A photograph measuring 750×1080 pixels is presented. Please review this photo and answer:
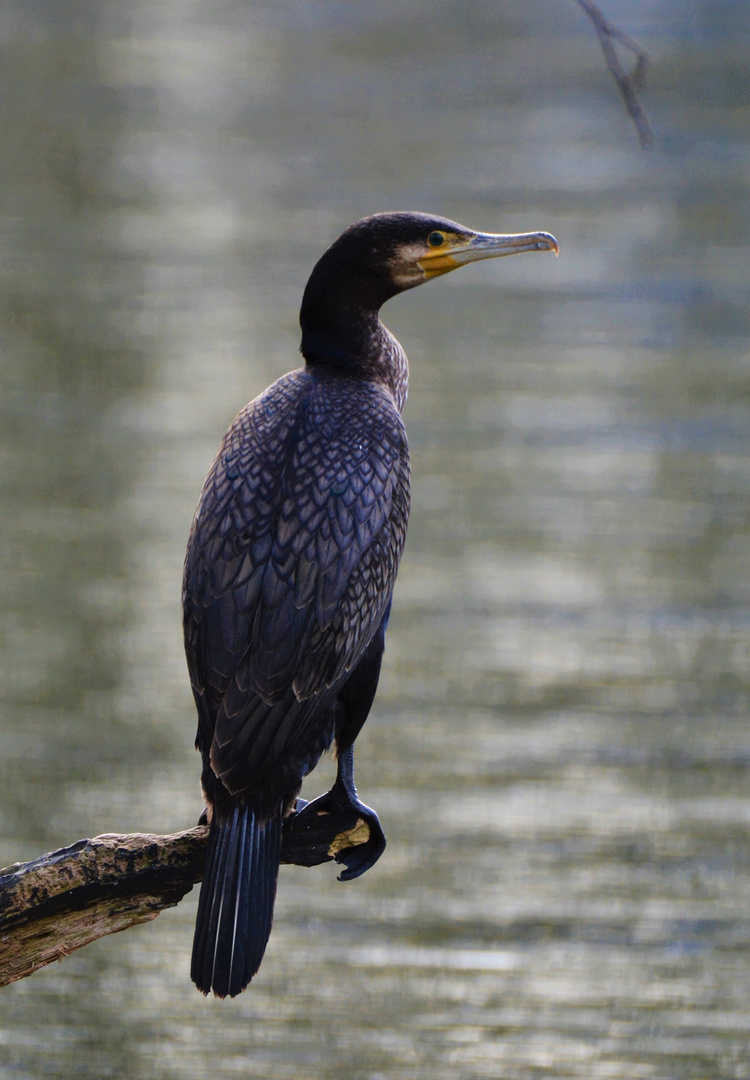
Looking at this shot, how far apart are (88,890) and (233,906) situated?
340 millimetres

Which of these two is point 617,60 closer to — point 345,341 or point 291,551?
point 291,551

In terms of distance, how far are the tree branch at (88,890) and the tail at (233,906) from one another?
0.52 ft

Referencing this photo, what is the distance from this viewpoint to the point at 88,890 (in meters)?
3.38

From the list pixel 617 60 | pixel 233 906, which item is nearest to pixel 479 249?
pixel 617 60

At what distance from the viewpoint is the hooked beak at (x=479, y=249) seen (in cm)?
374

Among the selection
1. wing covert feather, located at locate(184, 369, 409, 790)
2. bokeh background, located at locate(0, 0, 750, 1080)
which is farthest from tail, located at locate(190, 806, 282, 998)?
bokeh background, located at locate(0, 0, 750, 1080)

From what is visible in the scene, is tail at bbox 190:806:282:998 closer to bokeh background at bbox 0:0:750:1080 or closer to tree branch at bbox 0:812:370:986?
tree branch at bbox 0:812:370:986

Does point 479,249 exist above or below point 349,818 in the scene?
above

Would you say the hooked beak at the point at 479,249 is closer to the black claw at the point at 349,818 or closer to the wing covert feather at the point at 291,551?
the wing covert feather at the point at 291,551

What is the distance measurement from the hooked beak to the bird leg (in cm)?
103

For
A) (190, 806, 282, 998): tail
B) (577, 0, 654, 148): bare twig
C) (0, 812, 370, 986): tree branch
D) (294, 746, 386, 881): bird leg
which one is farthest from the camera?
(294, 746, 386, 881): bird leg

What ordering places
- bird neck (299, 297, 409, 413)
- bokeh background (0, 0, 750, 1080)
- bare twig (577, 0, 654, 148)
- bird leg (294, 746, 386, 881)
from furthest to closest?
bokeh background (0, 0, 750, 1080)
bird neck (299, 297, 409, 413)
bird leg (294, 746, 386, 881)
bare twig (577, 0, 654, 148)

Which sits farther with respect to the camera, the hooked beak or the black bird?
the hooked beak

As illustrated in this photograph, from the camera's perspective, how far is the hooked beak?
3.74 metres
